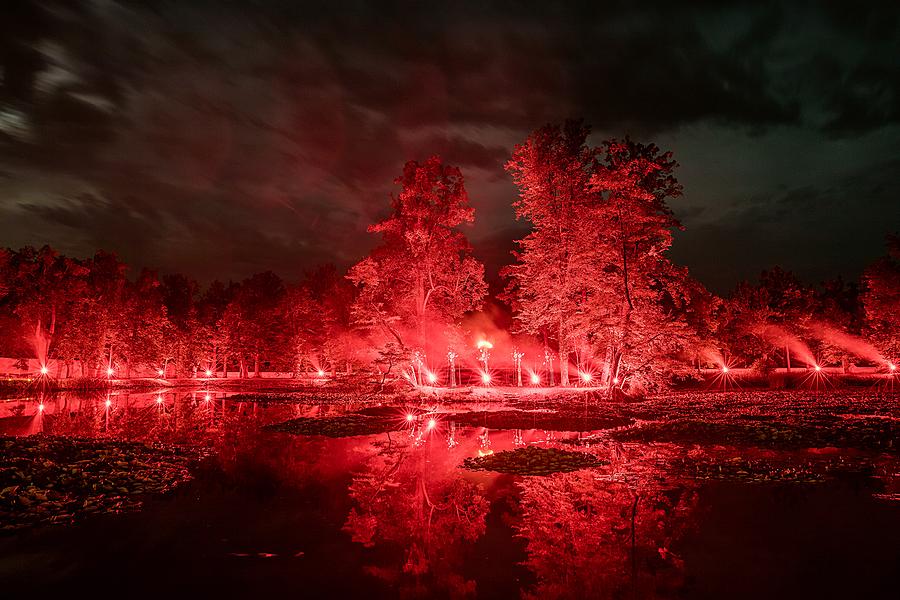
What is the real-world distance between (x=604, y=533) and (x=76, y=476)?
36.8 ft

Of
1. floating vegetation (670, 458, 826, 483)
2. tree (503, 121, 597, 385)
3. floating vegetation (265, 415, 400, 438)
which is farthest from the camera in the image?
tree (503, 121, 597, 385)

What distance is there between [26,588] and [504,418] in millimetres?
18278

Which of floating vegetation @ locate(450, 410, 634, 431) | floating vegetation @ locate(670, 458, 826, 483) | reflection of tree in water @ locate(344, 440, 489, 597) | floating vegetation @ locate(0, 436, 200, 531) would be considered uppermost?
floating vegetation @ locate(0, 436, 200, 531)

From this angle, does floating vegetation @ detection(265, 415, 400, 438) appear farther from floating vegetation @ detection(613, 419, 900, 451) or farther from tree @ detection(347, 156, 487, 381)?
tree @ detection(347, 156, 487, 381)

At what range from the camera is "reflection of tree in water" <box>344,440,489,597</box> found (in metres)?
6.50

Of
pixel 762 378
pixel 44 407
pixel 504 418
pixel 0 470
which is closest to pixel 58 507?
pixel 0 470

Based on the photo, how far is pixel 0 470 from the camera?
10.9 m

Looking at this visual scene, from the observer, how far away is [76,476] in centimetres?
1093

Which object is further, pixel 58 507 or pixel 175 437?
pixel 175 437

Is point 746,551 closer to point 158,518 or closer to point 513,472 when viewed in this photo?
point 513,472

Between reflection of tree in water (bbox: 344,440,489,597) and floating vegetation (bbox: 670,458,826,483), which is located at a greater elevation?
floating vegetation (bbox: 670,458,826,483)

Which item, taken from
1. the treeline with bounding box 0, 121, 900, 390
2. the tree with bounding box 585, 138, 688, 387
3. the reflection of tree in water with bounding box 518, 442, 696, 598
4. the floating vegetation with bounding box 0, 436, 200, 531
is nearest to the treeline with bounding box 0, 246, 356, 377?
the treeline with bounding box 0, 121, 900, 390

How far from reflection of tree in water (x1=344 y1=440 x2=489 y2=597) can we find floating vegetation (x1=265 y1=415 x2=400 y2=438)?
238 inches

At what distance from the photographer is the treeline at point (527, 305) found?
30781mm
